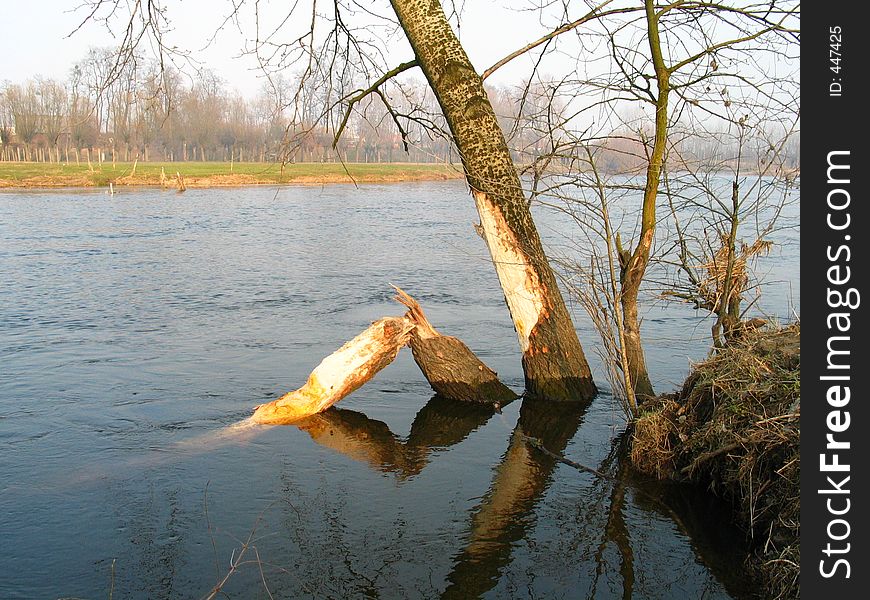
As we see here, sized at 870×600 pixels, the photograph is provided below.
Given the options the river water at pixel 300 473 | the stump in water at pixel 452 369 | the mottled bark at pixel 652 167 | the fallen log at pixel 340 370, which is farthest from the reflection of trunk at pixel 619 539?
the fallen log at pixel 340 370

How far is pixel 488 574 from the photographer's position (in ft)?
17.1

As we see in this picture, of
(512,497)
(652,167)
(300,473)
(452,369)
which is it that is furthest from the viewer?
(452,369)

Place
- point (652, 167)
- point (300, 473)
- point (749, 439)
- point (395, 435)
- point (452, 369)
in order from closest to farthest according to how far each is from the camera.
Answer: point (749, 439) → point (300, 473) → point (652, 167) → point (395, 435) → point (452, 369)

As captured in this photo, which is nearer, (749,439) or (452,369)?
(749,439)

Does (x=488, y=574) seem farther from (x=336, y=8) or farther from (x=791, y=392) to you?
(x=336, y=8)

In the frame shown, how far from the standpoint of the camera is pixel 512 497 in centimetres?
636

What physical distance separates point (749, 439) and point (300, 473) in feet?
11.4

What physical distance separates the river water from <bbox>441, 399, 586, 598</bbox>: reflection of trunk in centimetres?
2

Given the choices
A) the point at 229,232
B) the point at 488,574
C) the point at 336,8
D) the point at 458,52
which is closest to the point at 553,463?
the point at 488,574

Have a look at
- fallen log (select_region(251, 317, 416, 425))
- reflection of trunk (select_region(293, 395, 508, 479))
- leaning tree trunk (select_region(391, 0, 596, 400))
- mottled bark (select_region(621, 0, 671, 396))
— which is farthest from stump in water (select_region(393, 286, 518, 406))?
mottled bark (select_region(621, 0, 671, 396))

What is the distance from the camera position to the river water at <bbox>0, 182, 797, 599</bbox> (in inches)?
204

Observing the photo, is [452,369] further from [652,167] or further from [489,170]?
[652,167]

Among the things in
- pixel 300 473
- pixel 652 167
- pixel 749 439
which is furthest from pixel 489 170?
pixel 749 439

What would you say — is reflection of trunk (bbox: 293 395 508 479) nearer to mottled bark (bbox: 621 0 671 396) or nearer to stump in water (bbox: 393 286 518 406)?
stump in water (bbox: 393 286 518 406)
